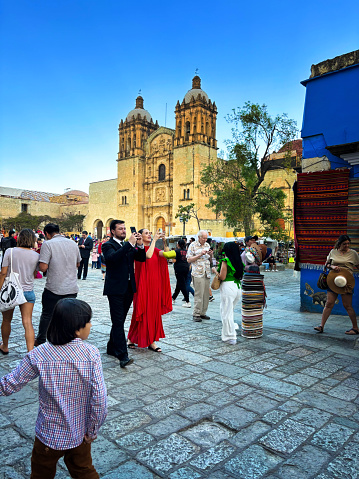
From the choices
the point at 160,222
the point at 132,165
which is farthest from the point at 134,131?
the point at 160,222

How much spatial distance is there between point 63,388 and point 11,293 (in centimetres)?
281

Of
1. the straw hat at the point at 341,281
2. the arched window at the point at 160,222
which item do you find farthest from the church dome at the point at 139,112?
the straw hat at the point at 341,281

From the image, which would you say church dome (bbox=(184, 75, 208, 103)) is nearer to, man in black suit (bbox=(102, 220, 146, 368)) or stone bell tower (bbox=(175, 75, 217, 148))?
stone bell tower (bbox=(175, 75, 217, 148))

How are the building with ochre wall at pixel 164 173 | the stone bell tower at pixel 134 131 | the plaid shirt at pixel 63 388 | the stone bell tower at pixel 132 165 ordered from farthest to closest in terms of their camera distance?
the stone bell tower at pixel 134 131, the stone bell tower at pixel 132 165, the building with ochre wall at pixel 164 173, the plaid shirt at pixel 63 388

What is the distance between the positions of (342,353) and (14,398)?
401 centimetres

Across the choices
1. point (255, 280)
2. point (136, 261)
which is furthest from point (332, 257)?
point (136, 261)

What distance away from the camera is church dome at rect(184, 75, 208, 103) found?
40.5 meters

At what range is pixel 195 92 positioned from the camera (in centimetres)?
4078

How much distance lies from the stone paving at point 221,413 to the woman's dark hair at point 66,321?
46.0 inches

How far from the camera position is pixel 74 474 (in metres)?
1.77

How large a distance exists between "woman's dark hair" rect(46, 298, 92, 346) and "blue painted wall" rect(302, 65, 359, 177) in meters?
6.62

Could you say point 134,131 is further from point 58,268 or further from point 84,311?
point 84,311

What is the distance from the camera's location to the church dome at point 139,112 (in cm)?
4669

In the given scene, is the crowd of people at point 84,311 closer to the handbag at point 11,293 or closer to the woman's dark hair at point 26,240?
the woman's dark hair at point 26,240
